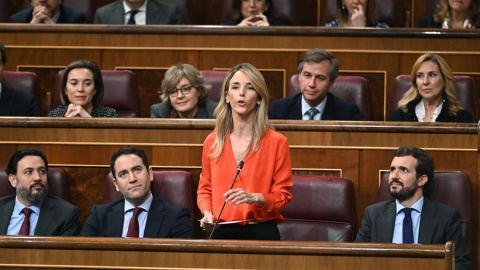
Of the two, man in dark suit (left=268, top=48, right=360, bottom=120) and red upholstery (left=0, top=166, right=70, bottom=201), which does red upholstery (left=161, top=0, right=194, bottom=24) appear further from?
red upholstery (left=0, top=166, right=70, bottom=201)

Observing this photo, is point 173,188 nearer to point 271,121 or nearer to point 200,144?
point 200,144

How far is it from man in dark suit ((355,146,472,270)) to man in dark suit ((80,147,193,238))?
359mm

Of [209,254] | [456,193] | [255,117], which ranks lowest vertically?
[209,254]

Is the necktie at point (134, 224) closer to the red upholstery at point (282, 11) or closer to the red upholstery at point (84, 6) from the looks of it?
the red upholstery at point (282, 11)

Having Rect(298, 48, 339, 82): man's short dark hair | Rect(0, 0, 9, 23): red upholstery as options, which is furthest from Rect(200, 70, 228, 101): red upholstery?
Rect(0, 0, 9, 23): red upholstery

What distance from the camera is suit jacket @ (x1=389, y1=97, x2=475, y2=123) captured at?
221cm

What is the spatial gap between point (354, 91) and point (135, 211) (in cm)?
73

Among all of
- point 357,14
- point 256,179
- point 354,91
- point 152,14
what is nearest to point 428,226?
point 256,179

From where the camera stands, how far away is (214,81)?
2.42 metres

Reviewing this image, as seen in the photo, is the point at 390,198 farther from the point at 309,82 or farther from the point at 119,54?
the point at 119,54

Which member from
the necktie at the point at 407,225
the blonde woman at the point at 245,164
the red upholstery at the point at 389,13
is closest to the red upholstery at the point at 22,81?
the blonde woman at the point at 245,164

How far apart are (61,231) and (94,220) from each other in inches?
3.2

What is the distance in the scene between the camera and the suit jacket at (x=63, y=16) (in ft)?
9.32

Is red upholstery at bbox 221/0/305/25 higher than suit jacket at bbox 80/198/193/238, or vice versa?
red upholstery at bbox 221/0/305/25
